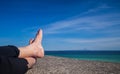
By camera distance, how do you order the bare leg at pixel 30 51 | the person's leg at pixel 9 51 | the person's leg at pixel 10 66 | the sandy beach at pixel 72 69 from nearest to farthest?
1. the person's leg at pixel 10 66
2. the person's leg at pixel 9 51
3. the bare leg at pixel 30 51
4. the sandy beach at pixel 72 69

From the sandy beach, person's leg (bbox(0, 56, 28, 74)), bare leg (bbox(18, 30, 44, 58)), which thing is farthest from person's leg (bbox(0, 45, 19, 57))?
the sandy beach

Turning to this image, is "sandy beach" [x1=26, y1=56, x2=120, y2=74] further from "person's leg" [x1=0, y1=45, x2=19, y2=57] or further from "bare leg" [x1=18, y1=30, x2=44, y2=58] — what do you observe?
"person's leg" [x1=0, y1=45, x2=19, y2=57]

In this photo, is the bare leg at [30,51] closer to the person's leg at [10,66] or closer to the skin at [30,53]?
the skin at [30,53]

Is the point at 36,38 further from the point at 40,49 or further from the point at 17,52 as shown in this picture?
the point at 17,52

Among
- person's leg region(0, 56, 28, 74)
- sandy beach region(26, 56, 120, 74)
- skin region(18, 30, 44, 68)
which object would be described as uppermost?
skin region(18, 30, 44, 68)

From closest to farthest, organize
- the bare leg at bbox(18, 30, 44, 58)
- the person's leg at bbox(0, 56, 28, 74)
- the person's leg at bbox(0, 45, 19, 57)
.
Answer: the person's leg at bbox(0, 56, 28, 74) < the person's leg at bbox(0, 45, 19, 57) < the bare leg at bbox(18, 30, 44, 58)

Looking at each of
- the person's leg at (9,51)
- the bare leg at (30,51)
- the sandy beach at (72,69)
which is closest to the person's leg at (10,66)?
the person's leg at (9,51)

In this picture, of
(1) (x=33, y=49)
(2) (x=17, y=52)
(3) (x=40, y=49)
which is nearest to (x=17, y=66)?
(2) (x=17, y=52)

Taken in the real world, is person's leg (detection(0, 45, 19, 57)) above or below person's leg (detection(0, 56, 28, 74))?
above

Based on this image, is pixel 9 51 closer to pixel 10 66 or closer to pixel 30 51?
pixel 10 66

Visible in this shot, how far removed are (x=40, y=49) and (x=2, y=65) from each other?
1.39 meters

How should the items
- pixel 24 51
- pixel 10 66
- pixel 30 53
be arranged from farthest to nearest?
1. pixel 30 53
2. pixel 24 51
3. pixel 10 66

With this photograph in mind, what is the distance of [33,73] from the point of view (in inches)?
283

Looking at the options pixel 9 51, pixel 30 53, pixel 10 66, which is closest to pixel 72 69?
pixel 30 53
